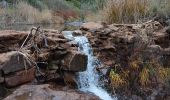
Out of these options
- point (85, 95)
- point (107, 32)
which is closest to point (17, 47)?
point (85, 95)

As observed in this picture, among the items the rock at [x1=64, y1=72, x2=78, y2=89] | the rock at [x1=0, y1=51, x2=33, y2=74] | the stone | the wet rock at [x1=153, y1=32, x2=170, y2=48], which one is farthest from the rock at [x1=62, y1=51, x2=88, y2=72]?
the wet rock at [x1=153, y1=32, x2=170, y2=48]

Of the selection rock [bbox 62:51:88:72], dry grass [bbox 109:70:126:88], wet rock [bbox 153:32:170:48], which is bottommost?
dry grass [bbox 109:70:126:88]

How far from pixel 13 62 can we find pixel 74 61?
131cm

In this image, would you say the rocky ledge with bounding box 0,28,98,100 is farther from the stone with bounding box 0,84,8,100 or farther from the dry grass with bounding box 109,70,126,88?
the dry grass with bounding box 109,70,126,88

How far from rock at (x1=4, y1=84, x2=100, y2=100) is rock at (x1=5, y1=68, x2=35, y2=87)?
199 millimetres

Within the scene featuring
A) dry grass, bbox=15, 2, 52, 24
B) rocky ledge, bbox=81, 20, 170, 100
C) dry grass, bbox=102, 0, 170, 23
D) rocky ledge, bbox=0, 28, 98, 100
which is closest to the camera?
rocky ledge, bbox=0, 28, 98, 100

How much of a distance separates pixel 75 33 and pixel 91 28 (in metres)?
0.43

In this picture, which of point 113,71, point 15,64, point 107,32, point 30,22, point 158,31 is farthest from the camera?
point 30,22

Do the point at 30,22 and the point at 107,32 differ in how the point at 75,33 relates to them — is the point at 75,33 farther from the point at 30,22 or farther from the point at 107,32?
the point at 30,22

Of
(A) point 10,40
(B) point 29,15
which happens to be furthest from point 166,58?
(B) point 29,15

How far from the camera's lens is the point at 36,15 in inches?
747

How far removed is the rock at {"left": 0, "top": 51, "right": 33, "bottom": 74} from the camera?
751cm

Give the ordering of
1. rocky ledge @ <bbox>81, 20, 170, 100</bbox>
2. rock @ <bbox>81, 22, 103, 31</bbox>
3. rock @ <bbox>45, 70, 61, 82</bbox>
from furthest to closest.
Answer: rock @ <bbox>81, 22, 103, 31</bbox> < rocky ledge @ <bbox>81, 20, 170, 100</bbox> < rock @ <bbox>45, 70, 61, 82</bbox>

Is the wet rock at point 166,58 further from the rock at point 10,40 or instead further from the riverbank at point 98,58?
the rock at point 10,40
